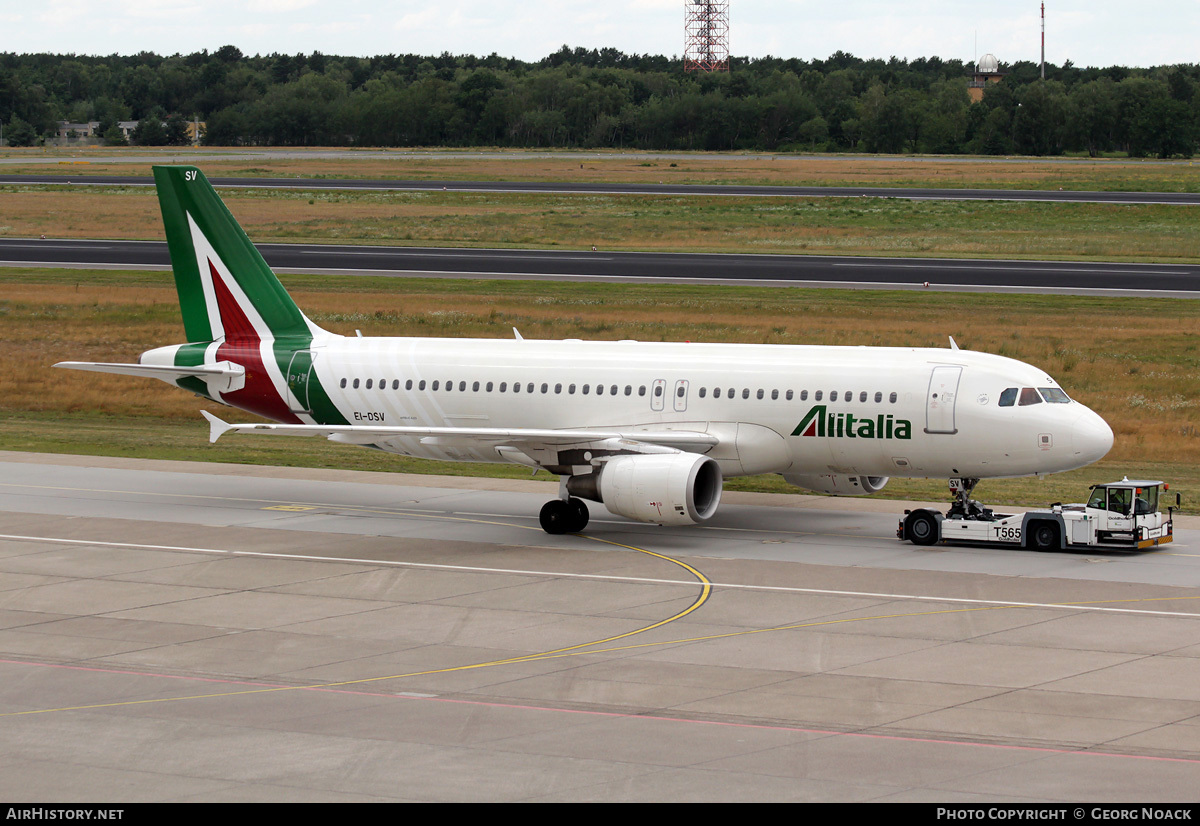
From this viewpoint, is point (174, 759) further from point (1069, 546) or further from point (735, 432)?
point (1069, 546)

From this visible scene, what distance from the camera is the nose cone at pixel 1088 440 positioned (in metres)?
32.2

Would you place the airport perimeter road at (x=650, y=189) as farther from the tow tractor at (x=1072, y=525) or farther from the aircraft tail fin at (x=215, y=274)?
the aircraft tail fin at (x=215, y=274)

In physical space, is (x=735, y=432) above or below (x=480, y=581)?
above

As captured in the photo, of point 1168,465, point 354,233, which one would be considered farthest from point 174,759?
point 354,233

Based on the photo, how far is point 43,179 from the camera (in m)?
154

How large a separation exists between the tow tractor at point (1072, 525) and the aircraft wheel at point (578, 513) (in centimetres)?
740

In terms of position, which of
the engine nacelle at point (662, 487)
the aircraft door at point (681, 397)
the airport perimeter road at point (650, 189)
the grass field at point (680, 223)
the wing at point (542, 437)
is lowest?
the engine nacelle at point (662, 487)

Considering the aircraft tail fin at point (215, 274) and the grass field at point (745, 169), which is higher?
the grass field at point (745, 169)

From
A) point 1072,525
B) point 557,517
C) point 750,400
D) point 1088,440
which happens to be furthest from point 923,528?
point 557,517

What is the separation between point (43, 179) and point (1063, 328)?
395ft

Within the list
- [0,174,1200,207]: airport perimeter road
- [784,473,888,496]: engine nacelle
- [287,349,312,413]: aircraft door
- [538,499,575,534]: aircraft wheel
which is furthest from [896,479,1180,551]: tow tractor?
[0,174,1200,207]: airport perimeter road

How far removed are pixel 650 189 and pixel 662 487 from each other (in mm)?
105545

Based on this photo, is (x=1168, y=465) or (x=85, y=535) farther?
(x=1168, y=465)

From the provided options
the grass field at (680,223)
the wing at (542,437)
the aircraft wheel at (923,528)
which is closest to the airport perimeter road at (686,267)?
the grass field at (680,223)
